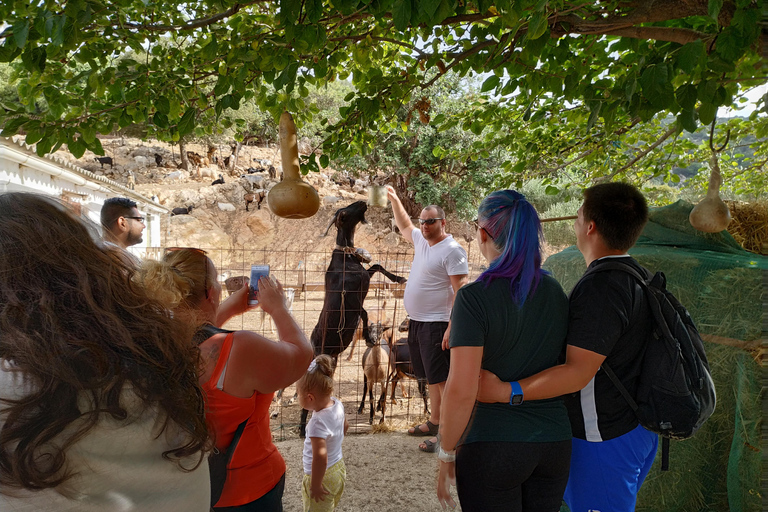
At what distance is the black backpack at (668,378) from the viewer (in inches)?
64.7

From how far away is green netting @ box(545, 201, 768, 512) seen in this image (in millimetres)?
2750

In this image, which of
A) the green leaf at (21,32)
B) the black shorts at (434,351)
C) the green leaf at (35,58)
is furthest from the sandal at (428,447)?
the green leaf at (21,32)

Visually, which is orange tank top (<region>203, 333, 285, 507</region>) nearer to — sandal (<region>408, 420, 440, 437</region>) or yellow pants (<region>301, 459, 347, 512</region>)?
yellow pants (<region>301, 459, 347, 512</region>)

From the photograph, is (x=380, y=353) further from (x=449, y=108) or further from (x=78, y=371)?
(x=449, y=108)

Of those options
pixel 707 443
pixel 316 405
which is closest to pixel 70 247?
pixel 316 405

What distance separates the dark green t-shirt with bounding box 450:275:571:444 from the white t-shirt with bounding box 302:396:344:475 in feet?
4.07

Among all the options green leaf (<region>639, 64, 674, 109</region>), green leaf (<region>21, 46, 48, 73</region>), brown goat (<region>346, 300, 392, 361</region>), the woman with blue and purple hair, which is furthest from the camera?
brown goat (<region>346, 300, 392, 361</region>)

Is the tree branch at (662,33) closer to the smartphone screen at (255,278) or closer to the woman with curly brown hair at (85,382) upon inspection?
the smartphone screen at (255,278)

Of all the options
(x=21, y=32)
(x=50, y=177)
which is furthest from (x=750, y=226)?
(x=50, y=177)

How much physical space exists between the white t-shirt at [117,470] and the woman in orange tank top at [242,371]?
0.45 meters

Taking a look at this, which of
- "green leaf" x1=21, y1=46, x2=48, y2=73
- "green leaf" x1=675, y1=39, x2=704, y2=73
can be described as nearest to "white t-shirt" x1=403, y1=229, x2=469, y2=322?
"green leaf" x1=675, y1=39, x2=704, y2=73

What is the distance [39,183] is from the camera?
30.3 ft

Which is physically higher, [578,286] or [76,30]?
[76,30]

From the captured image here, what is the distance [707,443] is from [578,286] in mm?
2124
